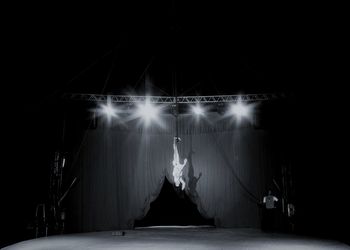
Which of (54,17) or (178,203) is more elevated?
(54,17)

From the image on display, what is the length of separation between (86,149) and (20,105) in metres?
2.39

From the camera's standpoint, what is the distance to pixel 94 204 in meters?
10.9

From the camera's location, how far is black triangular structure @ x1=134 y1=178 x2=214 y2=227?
12.0 metres

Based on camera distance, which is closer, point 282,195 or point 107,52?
point 107,52

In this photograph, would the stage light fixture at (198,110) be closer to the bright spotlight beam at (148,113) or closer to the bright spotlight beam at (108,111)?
the bright spotlight beam at (148,113)

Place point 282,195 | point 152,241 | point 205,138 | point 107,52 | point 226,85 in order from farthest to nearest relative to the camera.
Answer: point 205,138
point 282,195
point 226,85
point 107,52
point 152,241

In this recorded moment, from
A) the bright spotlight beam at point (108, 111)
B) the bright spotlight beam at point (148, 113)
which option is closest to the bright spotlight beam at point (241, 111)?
the bright spotlight beam at point (148, 113)

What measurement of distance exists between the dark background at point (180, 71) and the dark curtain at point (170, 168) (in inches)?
42.2

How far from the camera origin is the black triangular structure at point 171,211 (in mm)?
12023

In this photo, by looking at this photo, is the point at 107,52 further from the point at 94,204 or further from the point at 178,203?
the point at 178,203

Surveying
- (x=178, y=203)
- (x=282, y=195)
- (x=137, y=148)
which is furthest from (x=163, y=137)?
(x=282, y=195)

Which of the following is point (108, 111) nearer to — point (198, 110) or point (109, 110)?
point (109, 110)

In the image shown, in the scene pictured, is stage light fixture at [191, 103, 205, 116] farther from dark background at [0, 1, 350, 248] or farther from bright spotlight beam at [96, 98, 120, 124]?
bright spotlight beam at [96, 98, 120, 124]

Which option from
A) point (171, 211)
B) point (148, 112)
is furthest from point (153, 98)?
point (171, 211)
